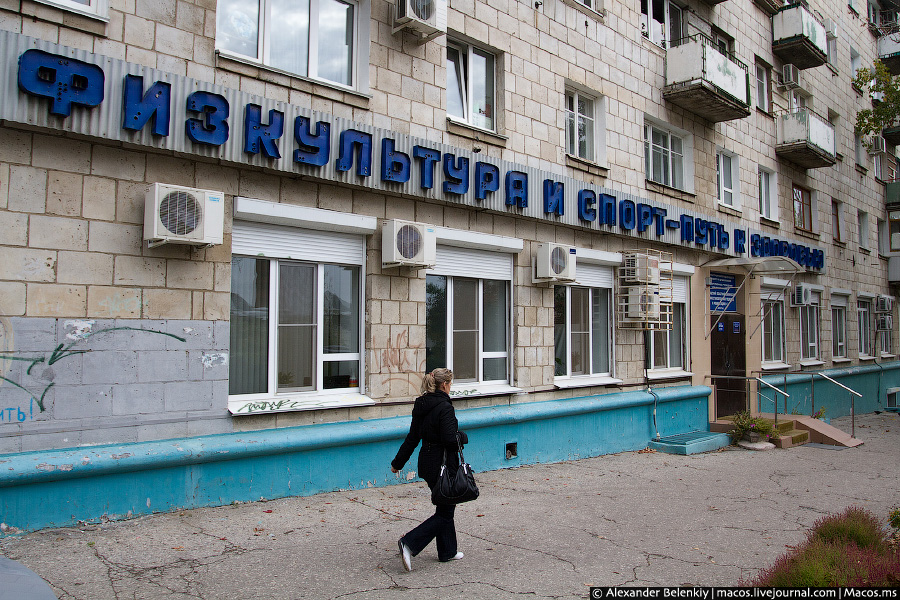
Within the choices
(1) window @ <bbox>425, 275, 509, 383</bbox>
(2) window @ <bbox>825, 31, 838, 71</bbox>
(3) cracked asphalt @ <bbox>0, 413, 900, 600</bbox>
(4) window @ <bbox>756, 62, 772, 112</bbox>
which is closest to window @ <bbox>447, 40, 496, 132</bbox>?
(1) window @ <bbox>425, 275, 509, 383</bbox>

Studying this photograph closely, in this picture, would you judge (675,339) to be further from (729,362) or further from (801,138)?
(801,138)

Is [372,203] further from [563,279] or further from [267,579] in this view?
[267,579]

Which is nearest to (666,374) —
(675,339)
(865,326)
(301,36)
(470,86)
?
(675,339)

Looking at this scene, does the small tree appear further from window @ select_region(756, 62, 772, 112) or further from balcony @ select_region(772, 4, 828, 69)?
window @ select_region(756, 62, 772, 112)

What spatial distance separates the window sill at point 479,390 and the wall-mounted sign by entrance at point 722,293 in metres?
6.58

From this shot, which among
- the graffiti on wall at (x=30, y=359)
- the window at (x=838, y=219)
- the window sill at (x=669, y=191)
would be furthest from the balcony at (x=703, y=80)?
the graffiti on wall at (x=30, y=359)

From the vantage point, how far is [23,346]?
17.6 feet

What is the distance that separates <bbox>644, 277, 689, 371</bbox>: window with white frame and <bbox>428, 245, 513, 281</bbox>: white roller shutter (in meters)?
4.11

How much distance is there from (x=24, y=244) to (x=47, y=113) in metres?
1.09

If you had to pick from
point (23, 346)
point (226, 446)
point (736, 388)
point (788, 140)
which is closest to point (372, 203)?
point (226, 446)

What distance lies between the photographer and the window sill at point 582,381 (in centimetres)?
1005

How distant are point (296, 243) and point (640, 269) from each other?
6.43m

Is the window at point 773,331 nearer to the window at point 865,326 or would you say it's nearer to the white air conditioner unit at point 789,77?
the white air conditioner unit at point 789,77

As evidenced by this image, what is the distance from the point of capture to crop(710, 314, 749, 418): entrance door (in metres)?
13.6
